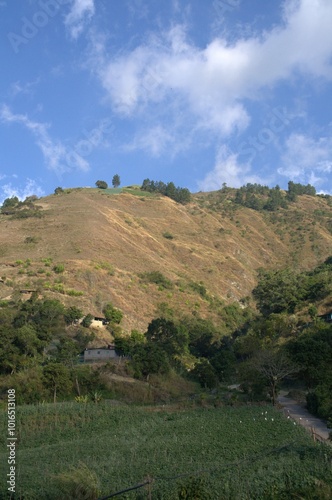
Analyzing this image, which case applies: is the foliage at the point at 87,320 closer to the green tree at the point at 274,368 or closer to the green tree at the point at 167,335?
the green tree at the point at 167,335

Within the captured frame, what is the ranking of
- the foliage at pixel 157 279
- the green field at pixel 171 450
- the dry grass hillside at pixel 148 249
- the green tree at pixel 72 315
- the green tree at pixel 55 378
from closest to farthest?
the green field at pixel 171 450
the green tree at pixel 55 378
the green tree at pixel 72 315
the dry grass hillside at pixel 148 249
the foliage at pixel 157 279

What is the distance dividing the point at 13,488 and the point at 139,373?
27.1 m

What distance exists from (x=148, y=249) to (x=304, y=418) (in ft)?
204

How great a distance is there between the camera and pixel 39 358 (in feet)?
129

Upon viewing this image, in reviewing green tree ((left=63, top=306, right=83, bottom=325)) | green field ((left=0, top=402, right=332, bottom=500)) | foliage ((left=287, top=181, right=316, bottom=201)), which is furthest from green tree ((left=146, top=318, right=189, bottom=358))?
foliage ((left=287, top=181, right=316, bottom=201))

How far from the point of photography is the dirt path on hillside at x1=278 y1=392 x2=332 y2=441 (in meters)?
22.3

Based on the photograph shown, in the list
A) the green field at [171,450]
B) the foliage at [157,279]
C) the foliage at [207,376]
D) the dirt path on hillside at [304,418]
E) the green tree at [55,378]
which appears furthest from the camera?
the foliage at [157,279]

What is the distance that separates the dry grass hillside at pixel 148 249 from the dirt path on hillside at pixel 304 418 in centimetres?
2761

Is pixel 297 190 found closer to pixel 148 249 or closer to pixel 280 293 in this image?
A: pixel 148 249

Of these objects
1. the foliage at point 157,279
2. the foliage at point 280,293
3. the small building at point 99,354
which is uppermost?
the foliage at point 157,279

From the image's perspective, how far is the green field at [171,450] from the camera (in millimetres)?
12148

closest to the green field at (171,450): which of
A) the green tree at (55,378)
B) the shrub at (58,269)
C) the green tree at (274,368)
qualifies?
the green tree at (55,378)

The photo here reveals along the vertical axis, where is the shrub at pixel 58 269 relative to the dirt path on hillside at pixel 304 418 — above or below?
above

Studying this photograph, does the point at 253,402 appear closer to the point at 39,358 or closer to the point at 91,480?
the point at 39,358
